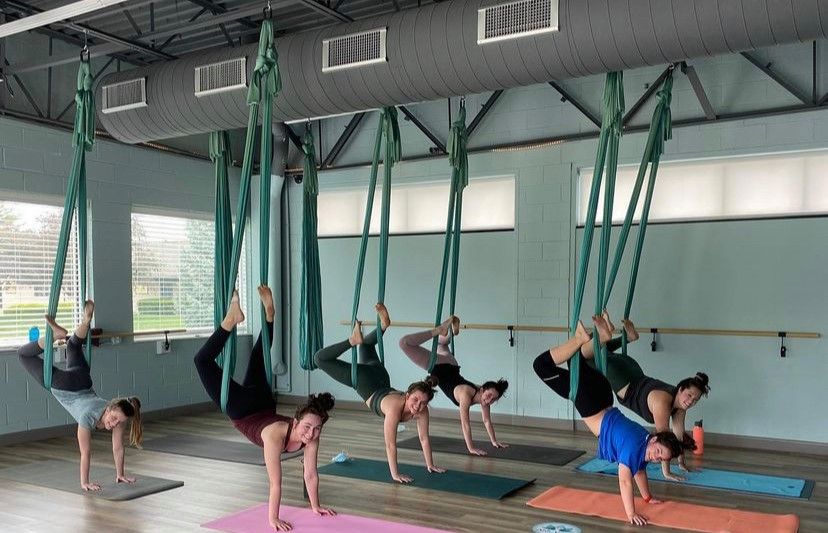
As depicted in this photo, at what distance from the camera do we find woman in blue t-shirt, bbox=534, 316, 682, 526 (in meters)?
4.31

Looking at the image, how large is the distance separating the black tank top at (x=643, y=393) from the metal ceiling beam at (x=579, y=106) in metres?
2.86

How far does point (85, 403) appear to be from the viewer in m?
5.22

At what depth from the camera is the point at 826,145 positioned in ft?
20.8

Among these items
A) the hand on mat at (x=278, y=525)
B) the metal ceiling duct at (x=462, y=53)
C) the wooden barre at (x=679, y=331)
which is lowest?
the hand on mat at (x=278, y=525)

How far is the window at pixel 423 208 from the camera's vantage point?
796 cm

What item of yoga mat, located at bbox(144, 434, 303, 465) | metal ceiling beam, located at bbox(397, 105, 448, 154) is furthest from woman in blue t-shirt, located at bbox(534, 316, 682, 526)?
metal ceiling beam, located at bbox(397, 105, 448, 154)

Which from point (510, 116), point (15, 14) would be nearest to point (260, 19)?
point (15, 14)

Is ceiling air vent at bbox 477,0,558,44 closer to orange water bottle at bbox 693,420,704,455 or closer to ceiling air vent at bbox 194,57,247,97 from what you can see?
ceiling air vent at bbox 194,57,247,97

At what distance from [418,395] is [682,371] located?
2999 millimetres

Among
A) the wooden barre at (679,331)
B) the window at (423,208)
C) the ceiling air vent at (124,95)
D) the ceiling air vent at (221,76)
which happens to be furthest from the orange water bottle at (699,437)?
the ceiling air vent at (124,95)

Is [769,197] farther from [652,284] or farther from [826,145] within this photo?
[652,284]

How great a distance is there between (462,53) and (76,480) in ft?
12.9

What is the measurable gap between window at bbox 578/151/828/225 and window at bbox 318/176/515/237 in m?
1.22

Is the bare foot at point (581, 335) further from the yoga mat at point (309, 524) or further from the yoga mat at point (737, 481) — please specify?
the yoga mat at point (737, 481)
